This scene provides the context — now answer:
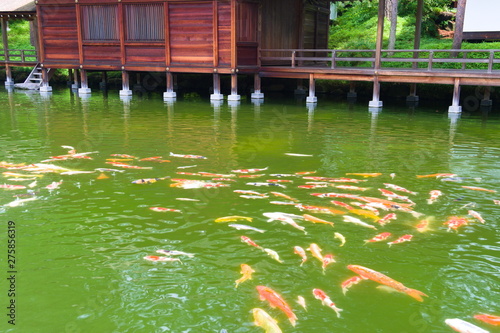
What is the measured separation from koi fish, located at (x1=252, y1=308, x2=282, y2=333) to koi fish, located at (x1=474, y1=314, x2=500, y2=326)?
6.04ft

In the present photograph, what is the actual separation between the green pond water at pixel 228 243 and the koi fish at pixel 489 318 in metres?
0.10

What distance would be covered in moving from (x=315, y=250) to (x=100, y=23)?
1974 centimetres

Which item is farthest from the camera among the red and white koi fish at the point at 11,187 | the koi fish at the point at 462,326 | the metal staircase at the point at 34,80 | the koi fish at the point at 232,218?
the metal staircase at the point at 34,80

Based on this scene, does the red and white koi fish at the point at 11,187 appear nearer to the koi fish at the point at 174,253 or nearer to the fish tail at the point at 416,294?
the koi fish at the point at 174,253

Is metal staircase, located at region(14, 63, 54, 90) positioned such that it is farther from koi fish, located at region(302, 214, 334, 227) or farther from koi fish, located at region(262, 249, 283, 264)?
koi fish, located at region(262, 249, 283, 264)

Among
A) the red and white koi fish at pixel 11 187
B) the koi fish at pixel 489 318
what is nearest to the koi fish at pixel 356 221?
the koi fish at pixel 489 318

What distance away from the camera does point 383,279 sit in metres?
5.04

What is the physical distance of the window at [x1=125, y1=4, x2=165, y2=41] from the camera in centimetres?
2098

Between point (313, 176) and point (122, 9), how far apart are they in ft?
52.2

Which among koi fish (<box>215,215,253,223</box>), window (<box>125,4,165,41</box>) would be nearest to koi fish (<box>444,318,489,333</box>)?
koi fish (<box>215,215,253,223</box>)

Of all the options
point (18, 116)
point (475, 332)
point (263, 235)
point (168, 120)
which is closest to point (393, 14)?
point (168, 120)

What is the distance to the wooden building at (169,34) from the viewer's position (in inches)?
786

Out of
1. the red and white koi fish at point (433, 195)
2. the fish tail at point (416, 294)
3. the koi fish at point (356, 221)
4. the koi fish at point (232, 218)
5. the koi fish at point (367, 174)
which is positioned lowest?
the fish tail at point (416, 294)

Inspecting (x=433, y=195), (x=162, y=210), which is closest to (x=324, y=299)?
(x=162, y=210)
